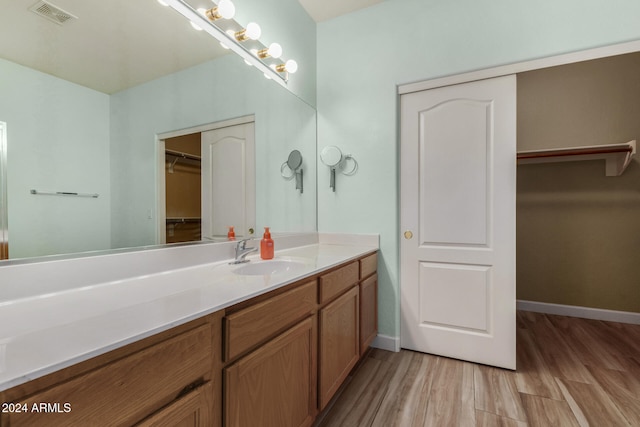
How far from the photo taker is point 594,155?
2527mm

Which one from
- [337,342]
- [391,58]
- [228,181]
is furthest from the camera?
[391,58]

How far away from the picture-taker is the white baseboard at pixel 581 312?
2.62 meters

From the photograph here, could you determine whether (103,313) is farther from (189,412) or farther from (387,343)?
(387,343)

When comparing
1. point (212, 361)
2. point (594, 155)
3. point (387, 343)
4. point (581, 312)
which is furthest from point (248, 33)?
point (581, 312)

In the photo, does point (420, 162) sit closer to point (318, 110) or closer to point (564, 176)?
point (318, 110)

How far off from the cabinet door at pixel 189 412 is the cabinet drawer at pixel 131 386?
0.02 metres

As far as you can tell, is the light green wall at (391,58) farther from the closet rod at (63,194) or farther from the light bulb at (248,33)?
the closet rod at (63,194)

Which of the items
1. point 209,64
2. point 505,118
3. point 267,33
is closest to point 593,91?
point 505,118

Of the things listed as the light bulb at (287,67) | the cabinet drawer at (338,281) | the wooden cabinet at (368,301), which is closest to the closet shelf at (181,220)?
the cabinet drawer at (338,281)

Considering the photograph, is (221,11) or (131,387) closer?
(131,387)

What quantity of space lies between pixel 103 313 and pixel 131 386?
225 millimetres

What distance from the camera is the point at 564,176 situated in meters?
2.85

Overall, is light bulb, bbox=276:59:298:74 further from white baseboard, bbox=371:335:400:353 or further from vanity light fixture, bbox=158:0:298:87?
white baseboard, bbox=371:335:400:353

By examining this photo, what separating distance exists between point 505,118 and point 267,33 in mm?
1692
